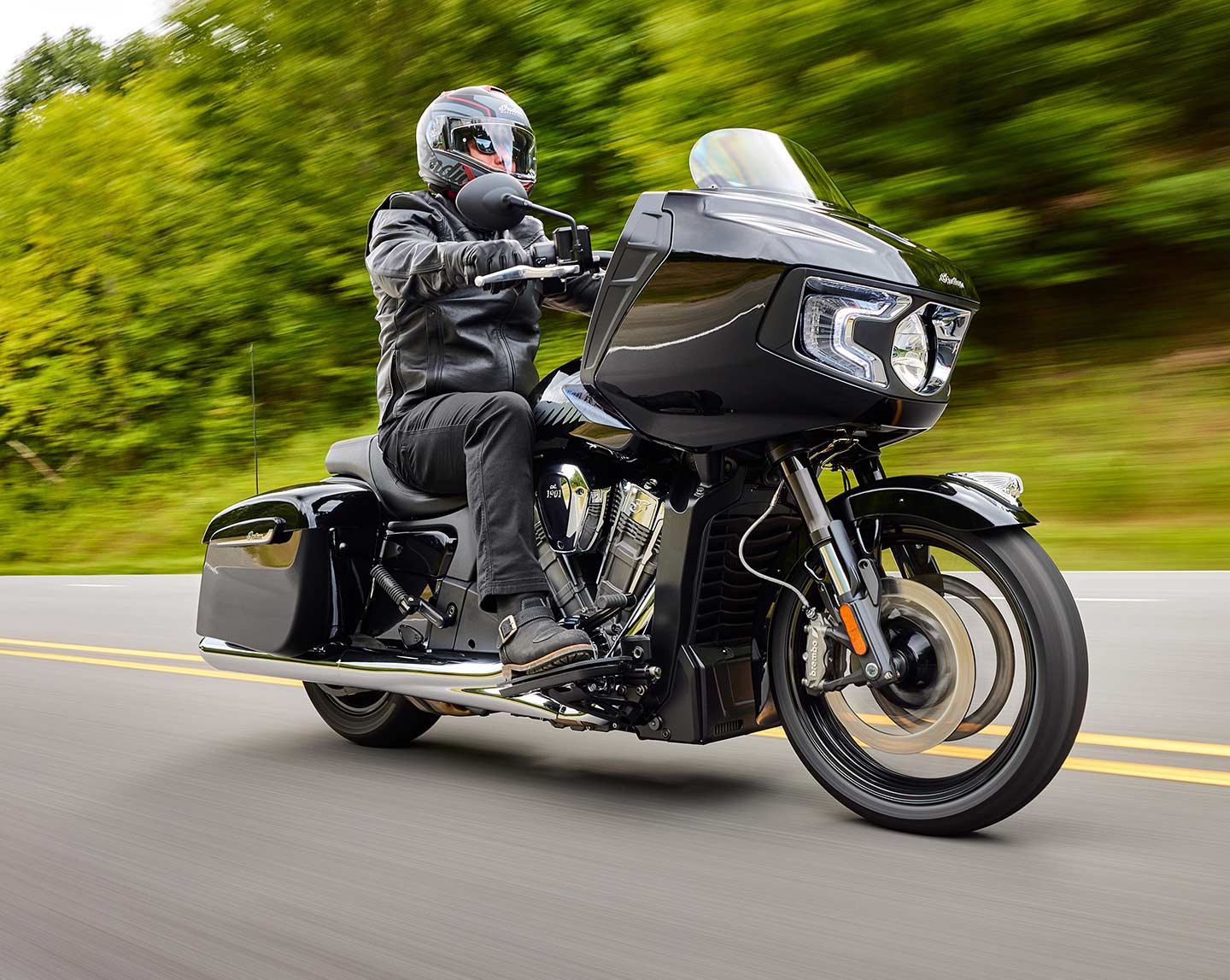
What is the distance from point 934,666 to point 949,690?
0.06m

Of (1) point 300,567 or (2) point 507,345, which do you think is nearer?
(2) point 507,345

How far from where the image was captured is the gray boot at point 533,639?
3367 millimetres

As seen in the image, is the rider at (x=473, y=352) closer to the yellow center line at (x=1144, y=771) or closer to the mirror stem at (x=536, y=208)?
the mirror stem at (x=536, y=208)

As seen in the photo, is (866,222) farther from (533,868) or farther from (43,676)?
(43,676)

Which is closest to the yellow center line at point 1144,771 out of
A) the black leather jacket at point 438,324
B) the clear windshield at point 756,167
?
the clear windshield at point 756,167

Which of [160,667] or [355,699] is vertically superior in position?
[355,699]

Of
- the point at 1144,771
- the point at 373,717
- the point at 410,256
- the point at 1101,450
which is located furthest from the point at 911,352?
the point at 1101,450

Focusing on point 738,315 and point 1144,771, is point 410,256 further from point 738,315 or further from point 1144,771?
point 1144,771

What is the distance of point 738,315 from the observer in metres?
3.03

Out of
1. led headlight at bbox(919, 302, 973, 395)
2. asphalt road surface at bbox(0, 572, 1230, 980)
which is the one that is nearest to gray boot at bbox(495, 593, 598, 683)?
asphalt road surface at bbox(0, 572, 1230, 980)

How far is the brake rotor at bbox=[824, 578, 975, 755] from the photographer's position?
2.96m

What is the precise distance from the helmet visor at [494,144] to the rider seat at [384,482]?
964mm

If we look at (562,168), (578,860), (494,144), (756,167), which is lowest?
(578,860)

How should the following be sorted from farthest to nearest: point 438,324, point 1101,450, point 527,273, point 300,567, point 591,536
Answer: point 1101,450 → point 300,567 → point 438,324 → point 591,536 → point 527,273
